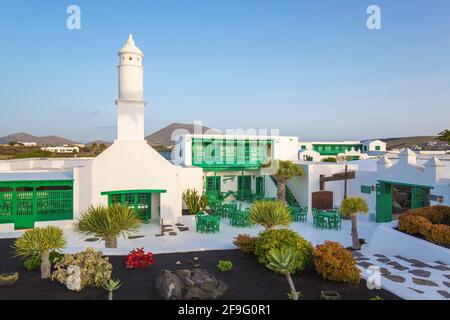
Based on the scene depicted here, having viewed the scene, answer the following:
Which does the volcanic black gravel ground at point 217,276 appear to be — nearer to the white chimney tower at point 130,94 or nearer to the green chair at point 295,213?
the white chimney tower at point 130,94

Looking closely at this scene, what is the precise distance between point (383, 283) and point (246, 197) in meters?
17.8

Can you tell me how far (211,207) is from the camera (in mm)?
19172

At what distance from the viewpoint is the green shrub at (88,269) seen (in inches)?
277

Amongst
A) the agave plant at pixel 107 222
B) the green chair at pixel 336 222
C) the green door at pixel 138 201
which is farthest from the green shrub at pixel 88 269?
the green chair at pixel 336 222

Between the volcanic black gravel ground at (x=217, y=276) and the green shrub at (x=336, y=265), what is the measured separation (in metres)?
0.17

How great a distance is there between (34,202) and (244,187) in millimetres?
14846

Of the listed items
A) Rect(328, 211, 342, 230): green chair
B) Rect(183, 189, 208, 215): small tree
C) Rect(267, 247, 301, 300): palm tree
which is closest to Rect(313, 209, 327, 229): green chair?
Rect(328, 211, 342, 230): green chair

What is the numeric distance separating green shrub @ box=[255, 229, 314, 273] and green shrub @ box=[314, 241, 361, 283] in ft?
1.33

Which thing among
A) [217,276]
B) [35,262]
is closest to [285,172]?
[217,276]

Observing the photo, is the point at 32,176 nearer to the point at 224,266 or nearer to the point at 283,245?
the point at 224,266

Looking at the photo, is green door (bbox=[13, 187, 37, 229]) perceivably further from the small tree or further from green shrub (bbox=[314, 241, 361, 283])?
green shrub (bbox=[314, 241, 361, 283])

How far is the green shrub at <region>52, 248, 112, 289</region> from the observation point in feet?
23.1
